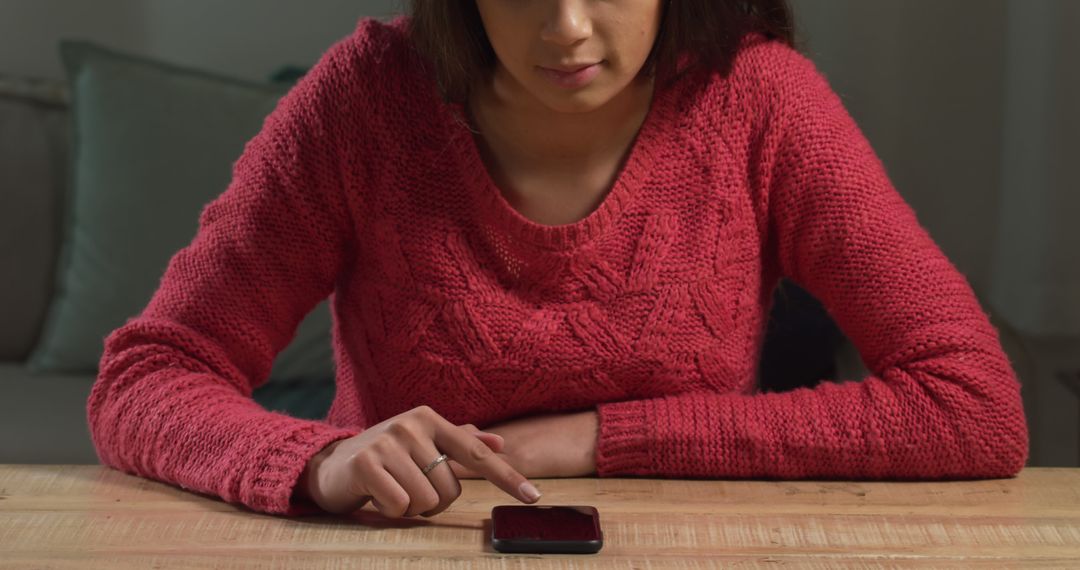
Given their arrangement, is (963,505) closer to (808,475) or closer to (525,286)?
(808,475)

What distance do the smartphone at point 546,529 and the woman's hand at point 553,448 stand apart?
13 centimetres

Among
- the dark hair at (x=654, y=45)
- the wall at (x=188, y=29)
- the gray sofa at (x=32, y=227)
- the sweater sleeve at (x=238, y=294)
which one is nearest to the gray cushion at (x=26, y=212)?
the gray sofa at (x=32, y=227)

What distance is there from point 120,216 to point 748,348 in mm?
1284

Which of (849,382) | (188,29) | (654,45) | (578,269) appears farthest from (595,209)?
(188,29)

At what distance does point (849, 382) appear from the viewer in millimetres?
1266

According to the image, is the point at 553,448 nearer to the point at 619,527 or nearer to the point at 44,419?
the point at 619,527

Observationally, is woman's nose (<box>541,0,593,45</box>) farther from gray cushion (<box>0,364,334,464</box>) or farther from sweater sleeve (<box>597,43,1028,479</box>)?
gray cushion (<box>0,364,334,464</box>)

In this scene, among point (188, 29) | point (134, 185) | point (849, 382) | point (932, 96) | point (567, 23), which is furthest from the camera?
point (188, 29)

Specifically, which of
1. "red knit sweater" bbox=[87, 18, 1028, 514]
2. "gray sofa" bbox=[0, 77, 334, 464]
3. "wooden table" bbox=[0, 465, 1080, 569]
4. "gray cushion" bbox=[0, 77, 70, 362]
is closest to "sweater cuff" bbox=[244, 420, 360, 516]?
"wooden table" bbox=[0, 465, 1080, 569]

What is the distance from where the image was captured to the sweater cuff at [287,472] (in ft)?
3.45

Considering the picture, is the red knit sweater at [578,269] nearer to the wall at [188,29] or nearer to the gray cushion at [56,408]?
the gray cushion at [56,408]

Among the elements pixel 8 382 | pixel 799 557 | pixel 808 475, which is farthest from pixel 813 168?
pixel 8 382

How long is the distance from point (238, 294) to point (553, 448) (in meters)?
0.34

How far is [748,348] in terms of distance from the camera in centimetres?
137
